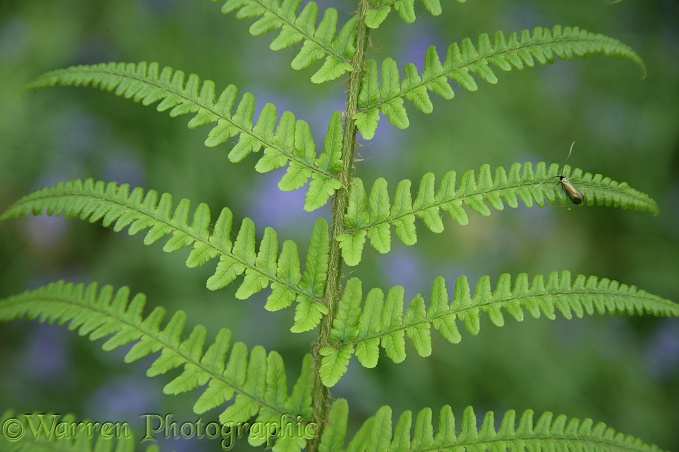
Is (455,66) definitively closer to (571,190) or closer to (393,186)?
(571,190)

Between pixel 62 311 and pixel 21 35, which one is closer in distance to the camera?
pixel 62 311

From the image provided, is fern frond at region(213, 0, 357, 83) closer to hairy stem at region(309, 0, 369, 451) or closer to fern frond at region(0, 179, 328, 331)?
hairy stem at region(309, 0, 369, 451)

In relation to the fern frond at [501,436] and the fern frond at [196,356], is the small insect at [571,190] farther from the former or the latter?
the fern frond at [196,356]

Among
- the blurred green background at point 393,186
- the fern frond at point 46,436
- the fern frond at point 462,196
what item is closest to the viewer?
the fern frond at point 46,436

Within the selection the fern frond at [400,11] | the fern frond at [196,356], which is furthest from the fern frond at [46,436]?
the fern frond at [400,11]

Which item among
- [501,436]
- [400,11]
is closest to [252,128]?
[400,11]

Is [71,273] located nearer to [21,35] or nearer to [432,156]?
[21,35]

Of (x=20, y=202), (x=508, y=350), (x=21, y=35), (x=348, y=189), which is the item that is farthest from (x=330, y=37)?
(x=21, y=35)
